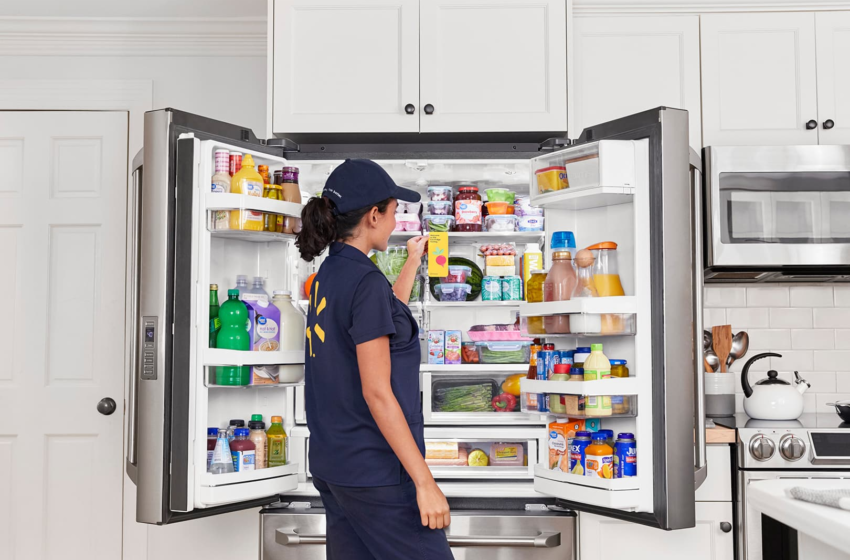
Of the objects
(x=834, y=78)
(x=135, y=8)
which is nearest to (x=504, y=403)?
(x=834, y=78)

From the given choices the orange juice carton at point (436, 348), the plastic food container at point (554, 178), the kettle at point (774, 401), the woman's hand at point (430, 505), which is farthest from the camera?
the kettle at point (774, 401)

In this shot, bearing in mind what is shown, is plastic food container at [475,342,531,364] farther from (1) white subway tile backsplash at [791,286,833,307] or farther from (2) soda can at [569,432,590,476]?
(1) white subway tile backsplash at [791,286,833,307]

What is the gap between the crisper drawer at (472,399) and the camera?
232cm

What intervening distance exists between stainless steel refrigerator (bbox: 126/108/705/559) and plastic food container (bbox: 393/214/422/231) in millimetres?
427

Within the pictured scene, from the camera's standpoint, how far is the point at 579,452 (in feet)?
6.37

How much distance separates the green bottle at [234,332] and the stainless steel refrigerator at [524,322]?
0.07 meters

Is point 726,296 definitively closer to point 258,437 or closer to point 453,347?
point 453,347

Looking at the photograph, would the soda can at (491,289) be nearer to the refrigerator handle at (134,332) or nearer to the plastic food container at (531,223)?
the plastic food container at (531,223)

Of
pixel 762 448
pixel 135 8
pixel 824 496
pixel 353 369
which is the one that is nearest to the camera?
pixel 824 496

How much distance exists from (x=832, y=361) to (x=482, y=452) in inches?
62.9

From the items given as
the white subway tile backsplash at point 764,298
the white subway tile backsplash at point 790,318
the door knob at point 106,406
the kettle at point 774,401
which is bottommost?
the door knob at point 106,406

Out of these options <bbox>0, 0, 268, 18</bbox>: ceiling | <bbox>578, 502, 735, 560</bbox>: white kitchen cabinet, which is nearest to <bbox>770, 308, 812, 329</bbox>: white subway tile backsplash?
<bbox>578, 502, 735, 560</bbox>: white kitchen cabinet

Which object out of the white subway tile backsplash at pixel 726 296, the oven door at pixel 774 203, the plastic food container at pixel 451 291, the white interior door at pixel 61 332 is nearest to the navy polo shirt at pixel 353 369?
the plastic food container at pixel 451 291

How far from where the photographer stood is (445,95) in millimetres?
2461
